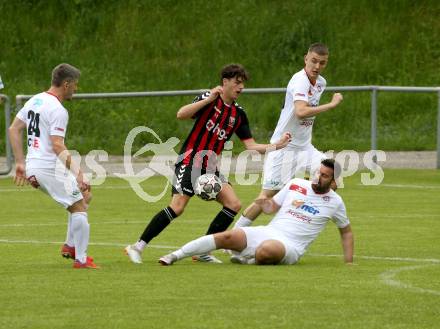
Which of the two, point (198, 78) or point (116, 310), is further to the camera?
point (198, 78)

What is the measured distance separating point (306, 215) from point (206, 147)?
4.23ft

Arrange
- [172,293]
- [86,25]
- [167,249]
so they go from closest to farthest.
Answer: [172,293], [167,249], [86,25]

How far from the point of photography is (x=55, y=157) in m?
13.0

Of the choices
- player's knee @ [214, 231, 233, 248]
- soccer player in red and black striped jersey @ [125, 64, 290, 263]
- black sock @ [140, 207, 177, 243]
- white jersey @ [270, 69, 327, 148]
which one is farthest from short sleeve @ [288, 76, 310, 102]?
player's knee @ [214, 231, 233, 248]

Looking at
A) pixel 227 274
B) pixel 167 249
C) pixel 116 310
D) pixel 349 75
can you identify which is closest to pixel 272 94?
pixel 349 75

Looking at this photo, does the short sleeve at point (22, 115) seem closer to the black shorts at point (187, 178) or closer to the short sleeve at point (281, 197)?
the black shorts at point (187, 178)

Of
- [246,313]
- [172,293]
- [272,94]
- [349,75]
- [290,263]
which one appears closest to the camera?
[246,313]

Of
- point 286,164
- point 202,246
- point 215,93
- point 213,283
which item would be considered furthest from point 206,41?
point 213,283

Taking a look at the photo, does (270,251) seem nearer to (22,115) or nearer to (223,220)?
(223,220)

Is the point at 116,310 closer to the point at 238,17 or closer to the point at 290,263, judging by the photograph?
the point at 290,263

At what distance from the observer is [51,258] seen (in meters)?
14.2

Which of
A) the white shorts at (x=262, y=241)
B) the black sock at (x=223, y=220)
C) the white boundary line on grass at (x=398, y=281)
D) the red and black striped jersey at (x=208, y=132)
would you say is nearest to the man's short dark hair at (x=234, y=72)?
the red and black striped jersey at (x=208, y=132)

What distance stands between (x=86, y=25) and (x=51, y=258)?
21.3 meters

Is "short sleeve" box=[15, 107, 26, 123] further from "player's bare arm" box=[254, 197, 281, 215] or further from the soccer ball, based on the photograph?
"player's bare arm" box=[254, 197, 281, 215]
